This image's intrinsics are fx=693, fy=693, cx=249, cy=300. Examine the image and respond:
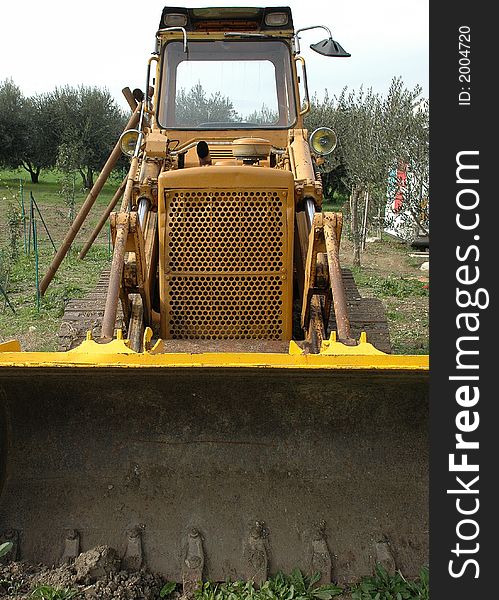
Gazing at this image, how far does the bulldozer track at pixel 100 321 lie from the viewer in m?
4.90

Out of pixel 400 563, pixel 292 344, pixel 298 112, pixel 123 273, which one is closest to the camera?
pixel 400 563

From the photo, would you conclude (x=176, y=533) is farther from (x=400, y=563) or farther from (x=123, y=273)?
(x=123, y=273)

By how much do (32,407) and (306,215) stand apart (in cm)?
235

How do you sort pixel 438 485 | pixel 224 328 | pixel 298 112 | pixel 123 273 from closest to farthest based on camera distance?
pixel 438 485 < pixel 123 273 < pixel 224 328 < pixel 298 112

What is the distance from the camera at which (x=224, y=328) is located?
15.3ft

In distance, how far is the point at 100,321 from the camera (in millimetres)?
5102

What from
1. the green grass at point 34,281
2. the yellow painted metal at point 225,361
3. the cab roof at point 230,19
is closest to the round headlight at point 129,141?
the cab roof at point 230,19

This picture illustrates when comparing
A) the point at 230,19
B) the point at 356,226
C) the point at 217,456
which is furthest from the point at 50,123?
the point at 217,456

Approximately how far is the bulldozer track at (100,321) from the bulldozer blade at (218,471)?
4.35 ft

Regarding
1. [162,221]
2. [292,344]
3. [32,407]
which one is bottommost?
[32,407]

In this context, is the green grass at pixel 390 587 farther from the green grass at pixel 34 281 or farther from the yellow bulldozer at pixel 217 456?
the green grass at pixel 34 281

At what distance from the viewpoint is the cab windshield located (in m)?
5.96

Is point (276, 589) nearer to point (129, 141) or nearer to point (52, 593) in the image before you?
point (52, 593)

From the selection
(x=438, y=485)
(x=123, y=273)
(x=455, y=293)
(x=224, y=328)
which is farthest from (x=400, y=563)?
(x=123, y=273)
